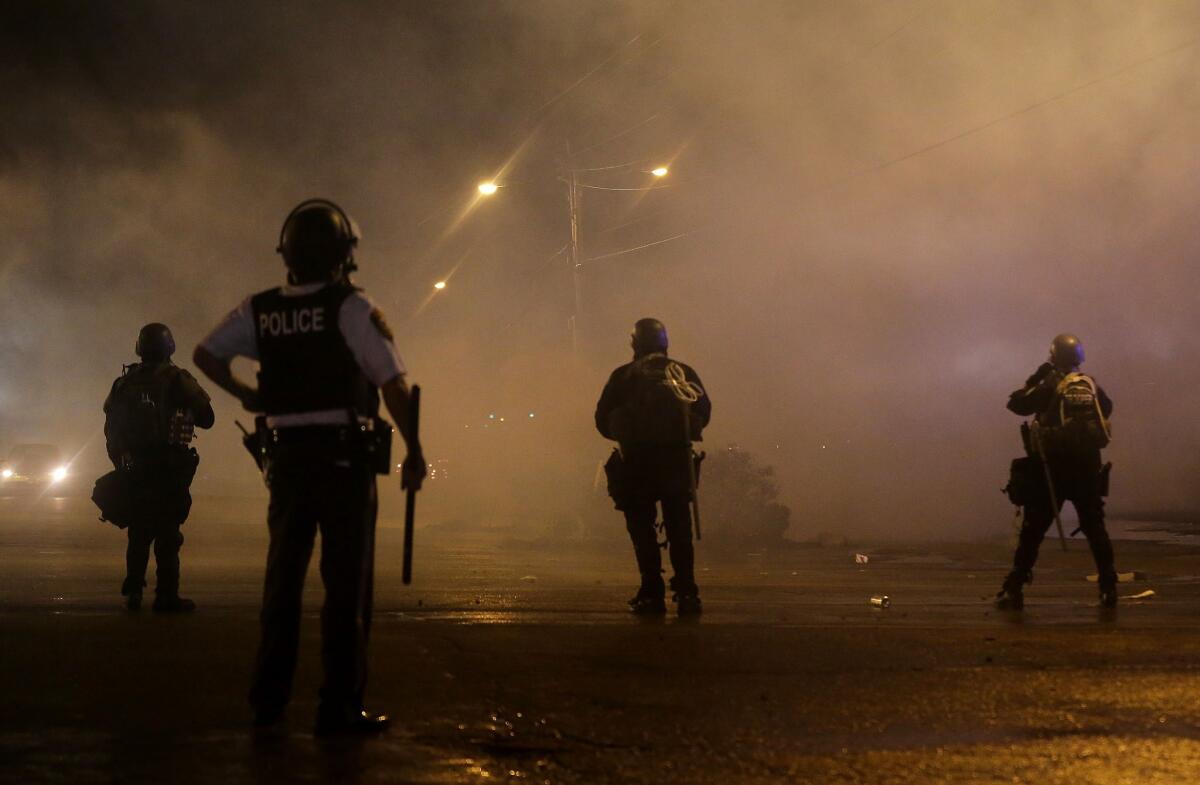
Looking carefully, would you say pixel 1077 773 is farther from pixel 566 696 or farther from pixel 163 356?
pixel 163 356

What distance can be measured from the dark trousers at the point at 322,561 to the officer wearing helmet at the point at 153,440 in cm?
426

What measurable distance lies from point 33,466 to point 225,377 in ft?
157

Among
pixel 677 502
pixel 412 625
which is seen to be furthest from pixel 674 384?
pixel 412 625

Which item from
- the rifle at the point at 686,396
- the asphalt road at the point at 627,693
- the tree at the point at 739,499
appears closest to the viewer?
the asphalt road at the point at 627,693

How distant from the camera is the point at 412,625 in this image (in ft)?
25.1

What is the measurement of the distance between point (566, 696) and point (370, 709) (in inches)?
30.4

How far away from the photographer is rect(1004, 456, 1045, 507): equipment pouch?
9648 mm

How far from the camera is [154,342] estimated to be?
8.88m

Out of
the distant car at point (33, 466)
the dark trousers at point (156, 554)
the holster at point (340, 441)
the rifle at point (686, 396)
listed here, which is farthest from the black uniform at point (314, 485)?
the distant car at point (33, 466)

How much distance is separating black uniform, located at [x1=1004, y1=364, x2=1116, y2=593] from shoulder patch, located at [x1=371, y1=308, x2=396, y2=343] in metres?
6.09

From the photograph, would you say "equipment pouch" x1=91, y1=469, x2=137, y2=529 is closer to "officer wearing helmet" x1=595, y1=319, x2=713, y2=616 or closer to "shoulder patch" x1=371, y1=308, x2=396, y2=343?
"officer wearing helmet" x1=595, y1=319, x2=713, y2=616

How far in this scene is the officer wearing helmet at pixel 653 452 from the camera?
29.6 ft

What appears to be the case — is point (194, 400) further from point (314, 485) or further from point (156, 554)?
point (314, 485)

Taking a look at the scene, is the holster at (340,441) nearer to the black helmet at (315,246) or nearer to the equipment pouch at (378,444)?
the equipment pouch at (378,444)
